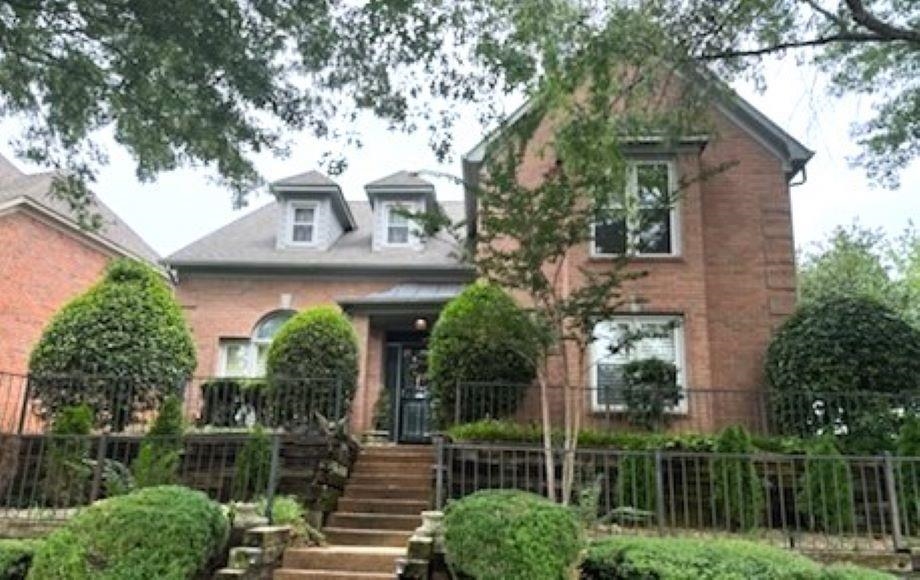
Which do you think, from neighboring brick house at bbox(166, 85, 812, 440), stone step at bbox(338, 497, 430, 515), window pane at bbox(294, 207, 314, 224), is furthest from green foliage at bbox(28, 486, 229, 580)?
window pane at bbox(294, 207, 314, 224)

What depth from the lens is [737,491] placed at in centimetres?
901

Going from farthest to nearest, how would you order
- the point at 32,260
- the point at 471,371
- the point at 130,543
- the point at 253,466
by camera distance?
1. the point at 32,260
2. the point at 471,371
3. the point at 253,466
4. the point at 130,543

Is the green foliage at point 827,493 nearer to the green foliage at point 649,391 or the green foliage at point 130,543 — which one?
the green foliage at point 649,391

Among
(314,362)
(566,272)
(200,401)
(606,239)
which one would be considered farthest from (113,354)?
(606,239)

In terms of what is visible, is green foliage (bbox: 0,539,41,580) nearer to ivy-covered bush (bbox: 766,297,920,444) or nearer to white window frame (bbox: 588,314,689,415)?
white window frame (bbox: 588,314,689,415)

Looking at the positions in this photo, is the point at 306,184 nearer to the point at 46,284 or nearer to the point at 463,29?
the point at 46,284

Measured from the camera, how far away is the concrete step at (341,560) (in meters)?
7.72

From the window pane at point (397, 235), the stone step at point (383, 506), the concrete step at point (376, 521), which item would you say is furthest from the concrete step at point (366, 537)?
the window pane at point (397, 235)

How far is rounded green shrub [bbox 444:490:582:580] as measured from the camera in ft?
20.4

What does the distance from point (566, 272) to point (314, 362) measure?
4915 millimetres

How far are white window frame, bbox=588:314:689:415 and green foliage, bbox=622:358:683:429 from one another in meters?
0.14

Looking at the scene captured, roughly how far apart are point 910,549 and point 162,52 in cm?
1011

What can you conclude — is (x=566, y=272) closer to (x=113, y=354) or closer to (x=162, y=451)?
(x=162, y=451)

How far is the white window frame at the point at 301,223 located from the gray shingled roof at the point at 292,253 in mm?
248
